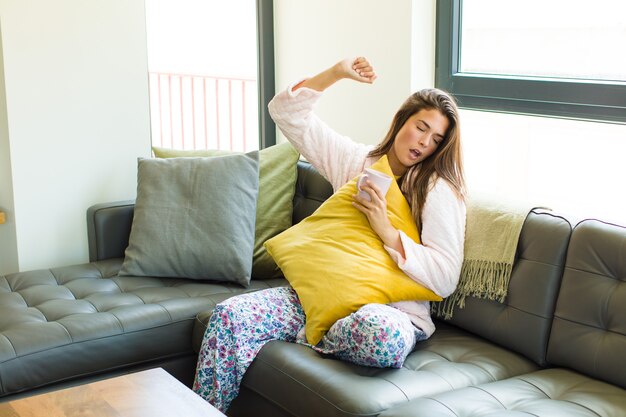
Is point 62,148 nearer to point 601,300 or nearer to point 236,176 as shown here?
point 236,176

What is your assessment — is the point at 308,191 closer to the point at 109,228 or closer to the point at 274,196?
the point at 274,196

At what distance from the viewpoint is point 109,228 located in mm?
3307

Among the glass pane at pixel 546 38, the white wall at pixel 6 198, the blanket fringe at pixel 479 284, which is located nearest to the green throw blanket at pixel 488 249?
the blanket fringe at pixel 479 284

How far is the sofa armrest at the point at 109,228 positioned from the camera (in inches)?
129

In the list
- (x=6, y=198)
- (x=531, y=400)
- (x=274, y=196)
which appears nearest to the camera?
(x=531, y=400)

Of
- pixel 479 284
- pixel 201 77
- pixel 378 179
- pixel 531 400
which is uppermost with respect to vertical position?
pixel 201 77

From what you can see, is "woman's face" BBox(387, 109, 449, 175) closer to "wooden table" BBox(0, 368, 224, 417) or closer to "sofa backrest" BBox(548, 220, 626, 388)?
"sofa backrest" BBox(548, 220, 626, 388)

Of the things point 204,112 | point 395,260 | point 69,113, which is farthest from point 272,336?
point 204,112

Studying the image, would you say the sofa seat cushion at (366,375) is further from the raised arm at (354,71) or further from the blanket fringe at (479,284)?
the raised arm at (354,71)

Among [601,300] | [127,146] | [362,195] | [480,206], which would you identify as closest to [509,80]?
[480,206]

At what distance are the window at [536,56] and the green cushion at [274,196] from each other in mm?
715

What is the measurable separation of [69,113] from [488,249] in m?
1.94

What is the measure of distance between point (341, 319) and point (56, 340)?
2.97ft

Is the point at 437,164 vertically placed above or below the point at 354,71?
below
